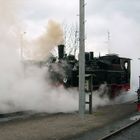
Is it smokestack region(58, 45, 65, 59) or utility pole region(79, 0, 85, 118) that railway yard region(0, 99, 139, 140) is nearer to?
utility pole region(79, 0, 85, 118)

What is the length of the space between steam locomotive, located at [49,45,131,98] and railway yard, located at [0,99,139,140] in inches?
112

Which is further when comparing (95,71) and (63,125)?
(95,71)

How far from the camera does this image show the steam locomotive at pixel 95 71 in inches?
875

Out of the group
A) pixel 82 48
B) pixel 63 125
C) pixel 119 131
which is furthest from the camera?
pixel 82 48

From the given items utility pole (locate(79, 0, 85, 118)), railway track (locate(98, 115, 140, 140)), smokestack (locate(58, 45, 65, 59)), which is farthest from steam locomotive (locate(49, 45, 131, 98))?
railway track (locate(98, 115, 140, 140))

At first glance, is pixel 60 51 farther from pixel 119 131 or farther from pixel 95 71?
pixel 119 131

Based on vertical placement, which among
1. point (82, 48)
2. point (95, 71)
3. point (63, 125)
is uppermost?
point (82, 48)

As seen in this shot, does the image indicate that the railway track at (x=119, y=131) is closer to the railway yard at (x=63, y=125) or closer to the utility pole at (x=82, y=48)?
the railway yard at (x=63, y=125)

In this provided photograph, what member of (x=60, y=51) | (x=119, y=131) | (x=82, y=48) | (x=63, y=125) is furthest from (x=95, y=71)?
(x=119, y=131)

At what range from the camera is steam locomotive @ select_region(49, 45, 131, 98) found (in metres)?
22.2

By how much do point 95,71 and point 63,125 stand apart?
37.2 ft

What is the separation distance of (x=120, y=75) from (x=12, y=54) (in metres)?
13.5

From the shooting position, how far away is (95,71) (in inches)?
1029

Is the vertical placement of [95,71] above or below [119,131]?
above
